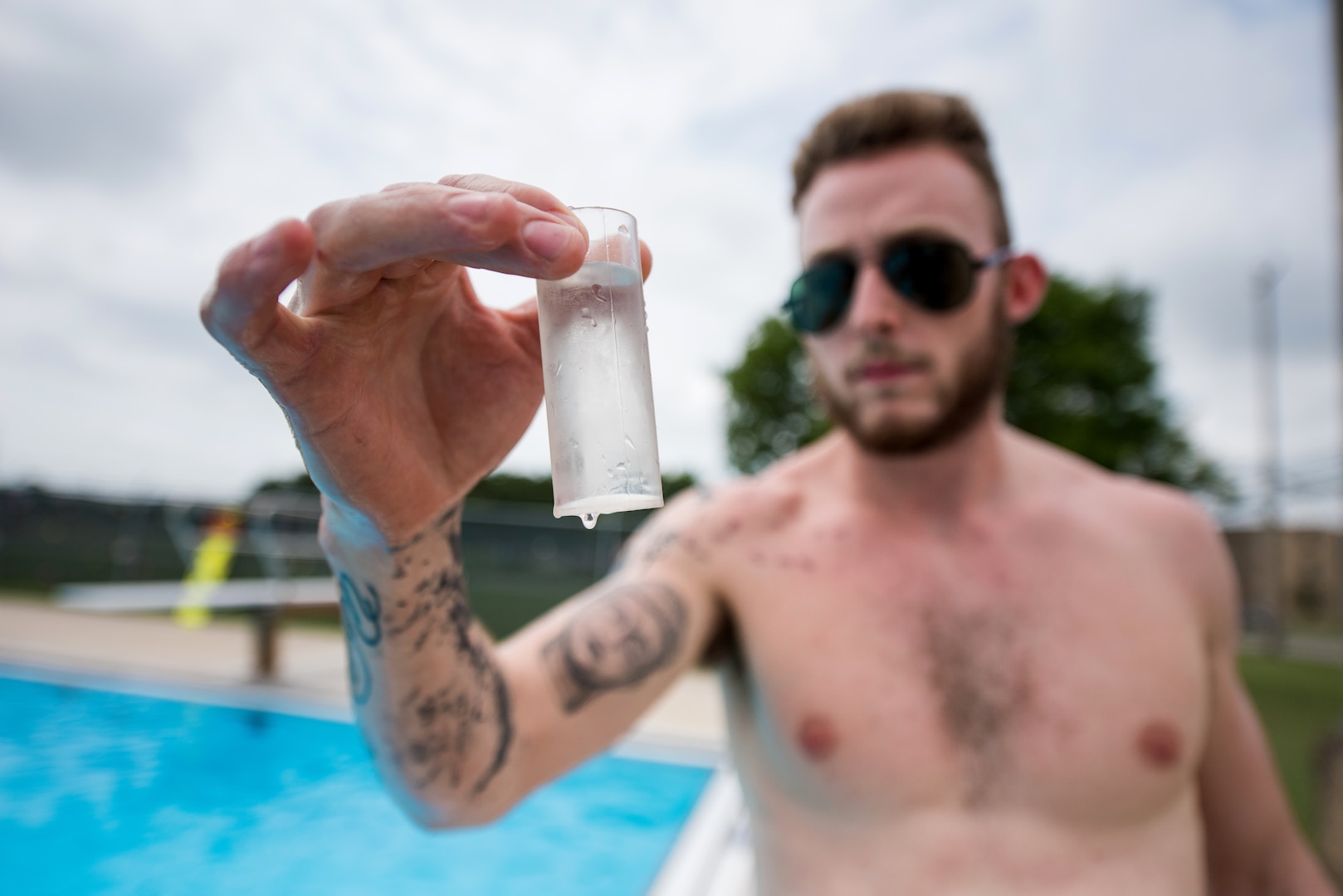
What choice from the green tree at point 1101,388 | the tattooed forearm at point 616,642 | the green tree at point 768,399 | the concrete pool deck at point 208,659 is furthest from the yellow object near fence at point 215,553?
the green tree at point 1101,388

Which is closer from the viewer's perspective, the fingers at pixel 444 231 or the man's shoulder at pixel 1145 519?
the fingers at pixel 444 231

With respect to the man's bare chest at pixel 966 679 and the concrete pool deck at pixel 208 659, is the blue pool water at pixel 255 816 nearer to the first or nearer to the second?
the concrete pool deck at pixel 208 659

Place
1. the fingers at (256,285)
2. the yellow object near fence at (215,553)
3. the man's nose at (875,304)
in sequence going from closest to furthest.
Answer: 1. the fingers at (256,285)
2. the man's nose at (875,304)
3. the yellow object near fence at (215,553)

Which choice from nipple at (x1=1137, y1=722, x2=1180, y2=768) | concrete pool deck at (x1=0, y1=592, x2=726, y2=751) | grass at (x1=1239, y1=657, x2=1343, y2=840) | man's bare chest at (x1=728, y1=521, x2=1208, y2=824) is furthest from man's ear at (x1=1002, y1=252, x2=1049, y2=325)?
concrete pool deck at (x1=0, y1=592, x2=726, y2=751)

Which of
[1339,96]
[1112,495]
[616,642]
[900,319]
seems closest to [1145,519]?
[1112,495]

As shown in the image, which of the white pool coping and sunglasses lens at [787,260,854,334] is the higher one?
sunglasses lens at [787,260,854,334]

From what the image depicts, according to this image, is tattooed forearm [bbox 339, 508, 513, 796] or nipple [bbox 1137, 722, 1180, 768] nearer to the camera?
tattooed forearm [bbox 339, 508, 513, 796]

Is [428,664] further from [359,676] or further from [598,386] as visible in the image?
[598,386]

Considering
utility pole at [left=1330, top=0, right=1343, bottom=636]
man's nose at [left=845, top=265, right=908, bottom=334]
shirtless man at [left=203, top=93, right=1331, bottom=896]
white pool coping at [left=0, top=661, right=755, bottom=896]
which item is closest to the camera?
shirtless man at [left=203, top=93, right=1331, bottom=896]

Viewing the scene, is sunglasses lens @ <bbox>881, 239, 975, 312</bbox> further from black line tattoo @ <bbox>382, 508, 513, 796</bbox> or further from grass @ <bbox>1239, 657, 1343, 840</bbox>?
grass @ <bbox>1239, 657, 1343, 840</bbox>
